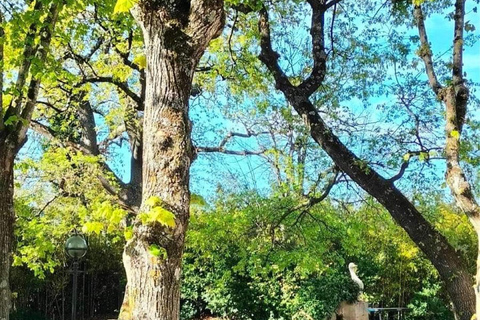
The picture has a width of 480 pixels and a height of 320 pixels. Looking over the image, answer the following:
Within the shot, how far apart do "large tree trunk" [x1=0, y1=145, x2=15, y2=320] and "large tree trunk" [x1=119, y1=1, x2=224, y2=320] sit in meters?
3.09

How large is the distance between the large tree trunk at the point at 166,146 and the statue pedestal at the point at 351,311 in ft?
30.8

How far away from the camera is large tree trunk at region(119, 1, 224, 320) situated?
117 inches

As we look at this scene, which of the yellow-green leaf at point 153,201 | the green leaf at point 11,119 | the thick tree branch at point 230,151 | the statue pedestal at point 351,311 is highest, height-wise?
the thick tree branch at point 230,151

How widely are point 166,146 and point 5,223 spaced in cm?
331

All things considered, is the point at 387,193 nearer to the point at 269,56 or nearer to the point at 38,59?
the point at 269,56

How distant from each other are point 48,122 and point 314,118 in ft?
22.6

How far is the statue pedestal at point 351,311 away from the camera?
11852 millimetres

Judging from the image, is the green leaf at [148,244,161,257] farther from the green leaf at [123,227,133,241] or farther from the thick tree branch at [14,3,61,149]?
the thick tree branch at [14,3,61,149]

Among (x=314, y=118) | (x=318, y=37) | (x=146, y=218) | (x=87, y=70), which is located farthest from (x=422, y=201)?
(x=87, y=70)

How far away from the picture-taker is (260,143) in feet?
50.8

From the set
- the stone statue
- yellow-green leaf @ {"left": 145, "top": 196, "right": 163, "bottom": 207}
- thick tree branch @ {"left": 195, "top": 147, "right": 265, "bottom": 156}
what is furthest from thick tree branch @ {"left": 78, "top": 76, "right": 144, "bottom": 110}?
yellow-green leaf @ {"left": 145, "top": 196, "right": 163, "bottom": 207}

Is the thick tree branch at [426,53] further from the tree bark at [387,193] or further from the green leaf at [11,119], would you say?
the green leaf at [11,119]

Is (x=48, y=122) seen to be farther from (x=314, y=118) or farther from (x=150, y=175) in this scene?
(x=150, y=175)

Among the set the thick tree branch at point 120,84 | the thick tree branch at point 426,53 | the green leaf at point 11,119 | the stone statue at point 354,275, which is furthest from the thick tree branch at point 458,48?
the thick tree branch at point 120,84
